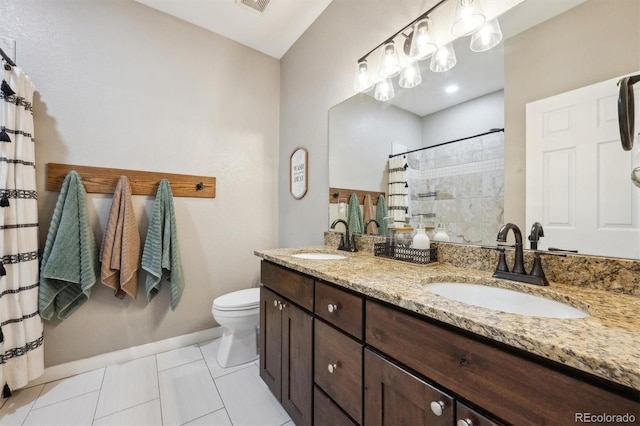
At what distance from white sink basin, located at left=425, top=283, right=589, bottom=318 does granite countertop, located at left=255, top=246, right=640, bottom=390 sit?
2 cm

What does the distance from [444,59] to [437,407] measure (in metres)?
1.40

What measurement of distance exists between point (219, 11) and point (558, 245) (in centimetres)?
253

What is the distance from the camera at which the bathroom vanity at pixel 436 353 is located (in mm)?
439

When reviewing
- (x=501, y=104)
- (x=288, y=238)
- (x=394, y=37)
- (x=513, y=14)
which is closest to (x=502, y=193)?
(x=501, y=104)

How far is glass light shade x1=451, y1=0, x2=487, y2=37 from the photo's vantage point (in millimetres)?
1080

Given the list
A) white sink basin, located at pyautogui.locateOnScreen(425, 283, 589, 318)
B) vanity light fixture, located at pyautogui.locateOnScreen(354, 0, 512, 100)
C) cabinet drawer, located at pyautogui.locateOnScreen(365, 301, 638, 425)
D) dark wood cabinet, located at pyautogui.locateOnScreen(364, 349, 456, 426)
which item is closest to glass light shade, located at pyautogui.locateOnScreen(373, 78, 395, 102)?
vanity light fixture, located at pyautogui.locateOnScreen(354, 0, 512, 100)

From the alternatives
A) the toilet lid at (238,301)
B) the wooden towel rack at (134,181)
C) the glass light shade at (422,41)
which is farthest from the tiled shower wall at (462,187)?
the wooden towel rack at (134,181)

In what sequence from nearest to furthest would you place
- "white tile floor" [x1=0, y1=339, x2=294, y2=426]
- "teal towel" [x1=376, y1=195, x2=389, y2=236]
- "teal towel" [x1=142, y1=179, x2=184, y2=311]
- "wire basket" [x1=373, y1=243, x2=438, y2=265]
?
1. "wire basket" [x1=373, y1=243, x2=438, y2=265]
2. "white tile floor" [x1=0, y1=339, x2=294, y2=426]
3. "teal towel" [x1=376, y1=195, x2=389, y2=236]
4. "teal towel" [x1=142, y1=179, x2=184, y2=311]

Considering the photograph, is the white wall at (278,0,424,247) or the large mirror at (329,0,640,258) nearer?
the large mirror at (329,0,640,258)

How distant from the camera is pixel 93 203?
1.74m

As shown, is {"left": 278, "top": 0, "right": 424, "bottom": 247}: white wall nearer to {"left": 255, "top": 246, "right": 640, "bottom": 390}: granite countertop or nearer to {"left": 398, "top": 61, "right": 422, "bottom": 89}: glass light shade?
{"left": 398, "top": 61, "right": 422, "bottom": 89}: glass light shade

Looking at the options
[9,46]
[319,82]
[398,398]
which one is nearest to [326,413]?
[398,398]

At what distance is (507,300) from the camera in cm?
84

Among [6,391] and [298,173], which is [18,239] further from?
[298,173]
